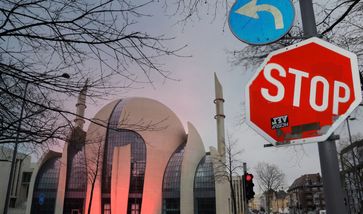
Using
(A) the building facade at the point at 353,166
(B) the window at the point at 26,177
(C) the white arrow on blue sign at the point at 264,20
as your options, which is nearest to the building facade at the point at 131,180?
(B) the window at the point at 26,177

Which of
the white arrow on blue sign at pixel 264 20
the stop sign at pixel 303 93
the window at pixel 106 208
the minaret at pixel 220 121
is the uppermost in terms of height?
the minaret at pixel 220 121

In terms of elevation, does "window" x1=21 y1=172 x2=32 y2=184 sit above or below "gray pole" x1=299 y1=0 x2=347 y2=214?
above

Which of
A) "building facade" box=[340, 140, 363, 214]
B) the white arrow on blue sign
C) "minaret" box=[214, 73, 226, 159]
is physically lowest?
the white arrow on blue sign

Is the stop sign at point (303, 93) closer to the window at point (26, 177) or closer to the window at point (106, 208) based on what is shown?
the window at point (106, 208)

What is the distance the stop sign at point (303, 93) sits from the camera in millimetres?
1786

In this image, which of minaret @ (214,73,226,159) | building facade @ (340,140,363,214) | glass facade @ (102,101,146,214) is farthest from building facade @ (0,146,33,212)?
building facade @ (340,140,363,214)

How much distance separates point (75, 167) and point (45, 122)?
54.2 m

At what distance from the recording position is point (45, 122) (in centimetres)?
577

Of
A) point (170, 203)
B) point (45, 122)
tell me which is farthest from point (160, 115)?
point (45, 122)

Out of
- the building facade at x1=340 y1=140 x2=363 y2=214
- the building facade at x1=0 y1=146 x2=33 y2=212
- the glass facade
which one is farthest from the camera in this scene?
the building facade at x1=0 y1=146 x2=33 y2=212

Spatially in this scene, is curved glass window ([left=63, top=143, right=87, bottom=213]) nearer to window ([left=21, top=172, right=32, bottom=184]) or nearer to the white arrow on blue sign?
window ([left=21, top=172, right=32, bottom=184])

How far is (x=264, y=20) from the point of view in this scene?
2336mm

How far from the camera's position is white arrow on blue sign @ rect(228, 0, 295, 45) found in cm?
227

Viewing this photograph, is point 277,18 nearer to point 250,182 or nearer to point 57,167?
point 250,182
